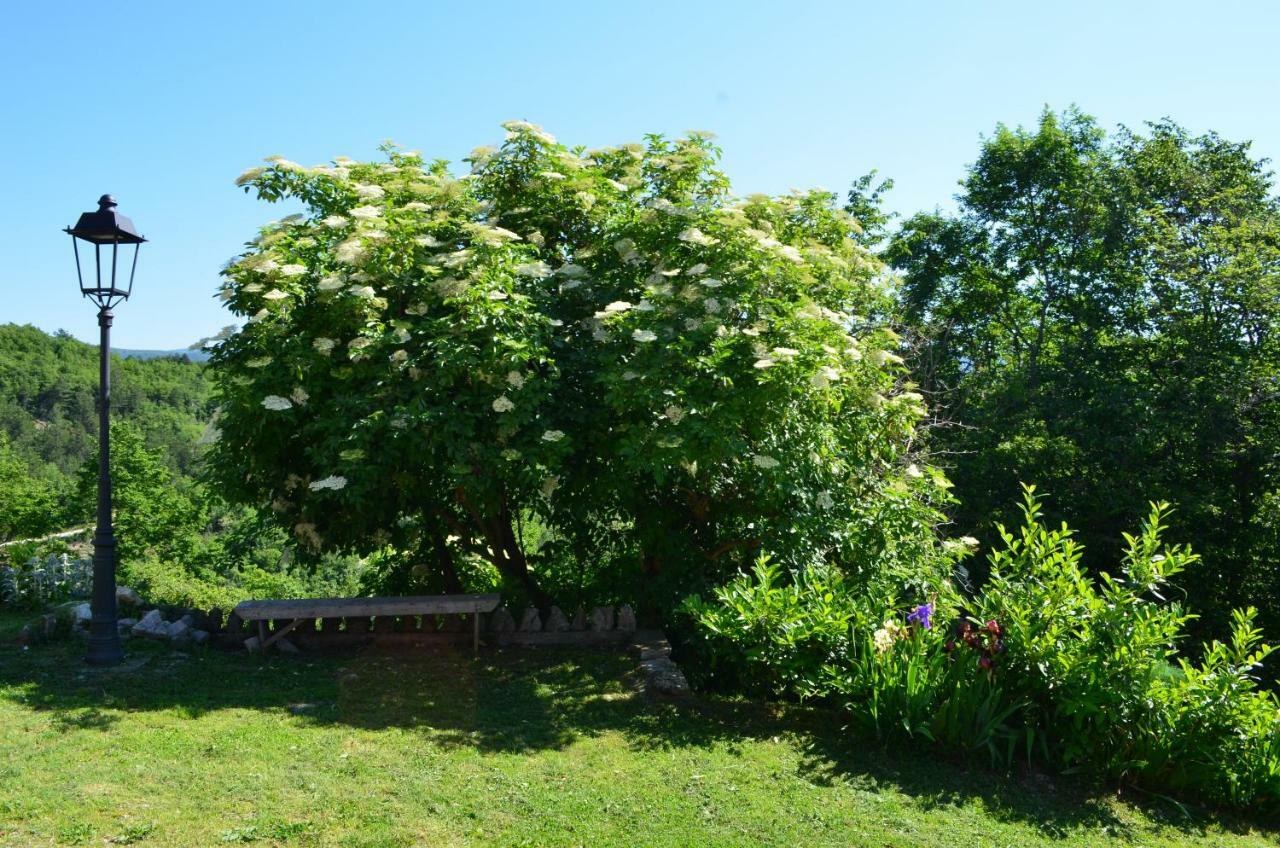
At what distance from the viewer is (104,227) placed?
6059 mm

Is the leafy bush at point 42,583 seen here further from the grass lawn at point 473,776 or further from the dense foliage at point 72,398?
the dense foliage at point 72,398

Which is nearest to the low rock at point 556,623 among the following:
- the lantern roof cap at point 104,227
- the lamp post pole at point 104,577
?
the lamp post pole at point 104,577

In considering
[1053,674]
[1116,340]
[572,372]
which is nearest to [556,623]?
[572,372]

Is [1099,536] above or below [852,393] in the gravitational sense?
below

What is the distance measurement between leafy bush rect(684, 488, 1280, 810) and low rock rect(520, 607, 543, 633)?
2015 mm

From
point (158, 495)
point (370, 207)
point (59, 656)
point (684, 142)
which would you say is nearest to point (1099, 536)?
point (684, 142)

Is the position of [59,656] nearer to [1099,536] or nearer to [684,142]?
[684,142]

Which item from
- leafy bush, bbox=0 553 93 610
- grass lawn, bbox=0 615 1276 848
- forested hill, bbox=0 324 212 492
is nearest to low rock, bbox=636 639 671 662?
grass lawn, bbox=0 615 1276 848

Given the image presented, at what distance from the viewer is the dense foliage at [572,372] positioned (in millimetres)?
5598

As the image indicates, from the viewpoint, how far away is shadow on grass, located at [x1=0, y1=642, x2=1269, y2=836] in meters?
4.30

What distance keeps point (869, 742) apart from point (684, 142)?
15.0 ft

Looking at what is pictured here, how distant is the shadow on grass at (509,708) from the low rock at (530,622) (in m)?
0.30

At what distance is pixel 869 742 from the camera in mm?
4785

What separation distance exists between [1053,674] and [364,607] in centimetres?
445
